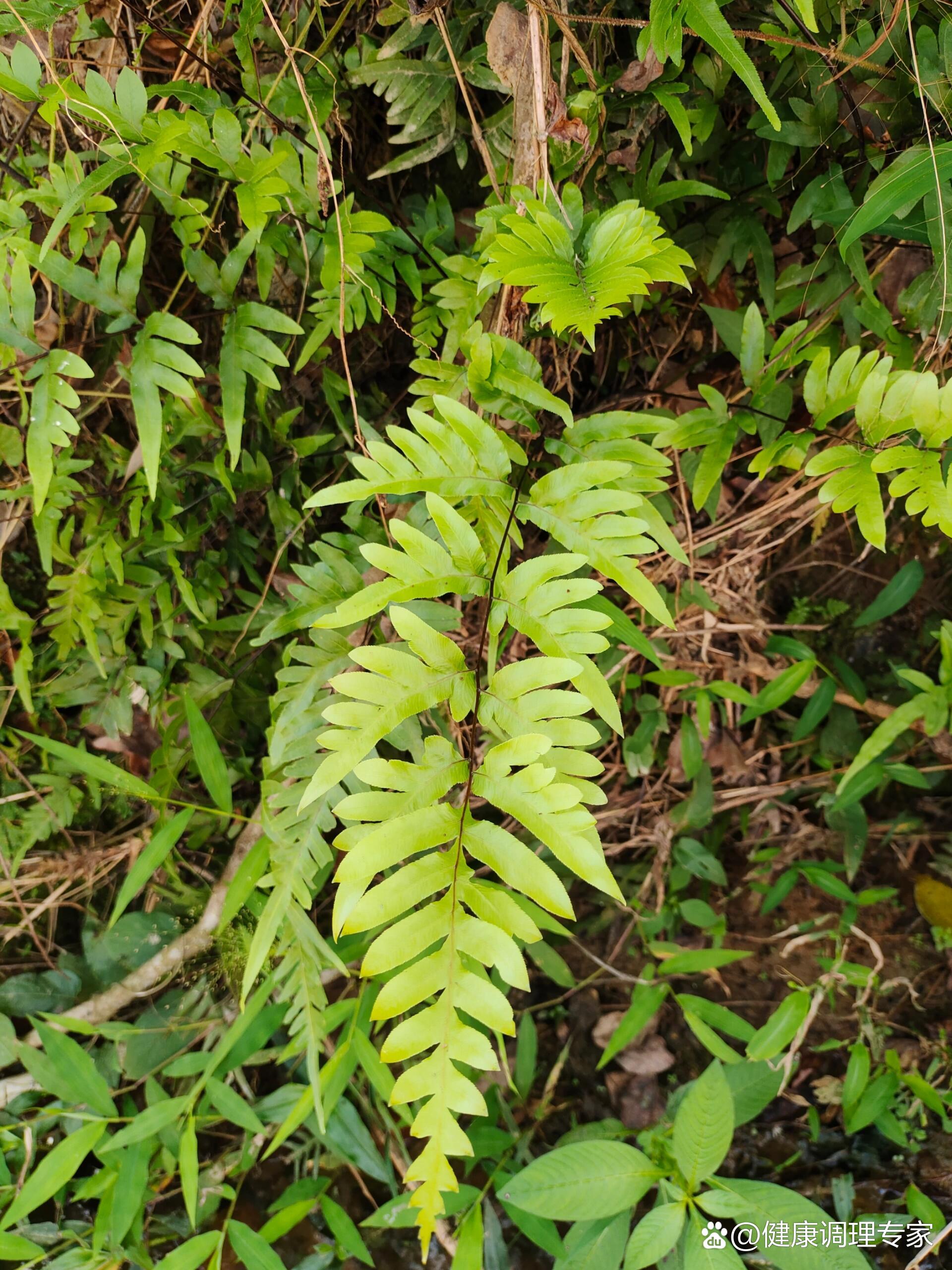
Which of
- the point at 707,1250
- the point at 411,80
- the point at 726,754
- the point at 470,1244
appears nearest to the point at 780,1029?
the point at 707,1250

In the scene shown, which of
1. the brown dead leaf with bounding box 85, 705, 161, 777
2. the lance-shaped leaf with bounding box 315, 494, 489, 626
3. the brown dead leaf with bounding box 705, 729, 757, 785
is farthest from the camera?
the brown dead leaf with bounding box 705, 729, 757, 785

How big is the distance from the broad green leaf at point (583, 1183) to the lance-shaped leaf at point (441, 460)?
1127 mm

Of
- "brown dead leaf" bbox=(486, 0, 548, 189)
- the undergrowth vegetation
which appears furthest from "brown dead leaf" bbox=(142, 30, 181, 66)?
"brown dead leaf" bbox=(486, 0, 548, 189)

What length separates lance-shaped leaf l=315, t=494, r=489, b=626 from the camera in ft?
2.66

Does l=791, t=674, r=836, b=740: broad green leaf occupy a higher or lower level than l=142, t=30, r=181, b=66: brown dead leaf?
lower

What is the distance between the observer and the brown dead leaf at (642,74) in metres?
1.00

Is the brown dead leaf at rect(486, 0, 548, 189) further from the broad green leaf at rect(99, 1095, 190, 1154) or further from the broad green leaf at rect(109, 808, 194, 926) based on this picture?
the broad green leaf at rect(99, 1095, 190, 1154)

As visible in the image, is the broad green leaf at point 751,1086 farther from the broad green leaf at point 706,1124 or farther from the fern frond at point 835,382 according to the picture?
the fern frond at point 835,382

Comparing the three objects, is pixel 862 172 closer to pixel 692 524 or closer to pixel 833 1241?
pixel 692 524

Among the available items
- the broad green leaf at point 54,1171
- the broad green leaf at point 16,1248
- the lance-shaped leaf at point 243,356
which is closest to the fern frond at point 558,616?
the lance-shaped leaf at point 243,356

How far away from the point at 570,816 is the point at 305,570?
0.61 meters

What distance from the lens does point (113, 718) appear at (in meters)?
1.46

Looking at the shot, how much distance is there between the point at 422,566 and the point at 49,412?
0.64 metres

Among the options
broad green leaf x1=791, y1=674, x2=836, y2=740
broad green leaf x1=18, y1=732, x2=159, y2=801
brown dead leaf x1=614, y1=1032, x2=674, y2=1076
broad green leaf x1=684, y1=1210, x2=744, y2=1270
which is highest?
broad green leaf x1=18, y1=732, x2=159, y2=801
